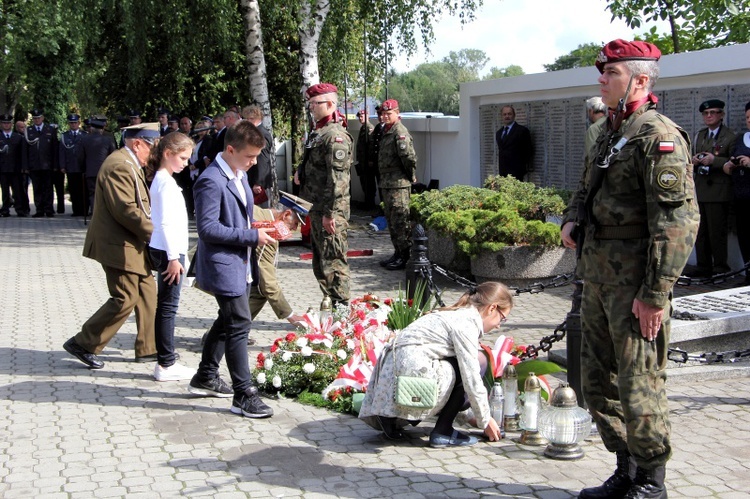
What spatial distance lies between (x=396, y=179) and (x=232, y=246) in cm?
632

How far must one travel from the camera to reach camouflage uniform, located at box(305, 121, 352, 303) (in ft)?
28.1

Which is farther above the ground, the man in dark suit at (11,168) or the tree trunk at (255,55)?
the tree trunk at (255,55)

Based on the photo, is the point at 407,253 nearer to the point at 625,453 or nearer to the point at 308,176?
the point at 308,176

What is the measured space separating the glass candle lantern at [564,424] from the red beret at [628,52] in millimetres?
1833

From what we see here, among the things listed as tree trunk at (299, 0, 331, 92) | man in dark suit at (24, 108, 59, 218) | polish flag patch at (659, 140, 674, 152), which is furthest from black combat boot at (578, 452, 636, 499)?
man in dark suit at (24, 108, 59, 218)

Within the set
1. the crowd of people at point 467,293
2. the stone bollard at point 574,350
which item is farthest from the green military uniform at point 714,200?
the stone bollard at point 574,350

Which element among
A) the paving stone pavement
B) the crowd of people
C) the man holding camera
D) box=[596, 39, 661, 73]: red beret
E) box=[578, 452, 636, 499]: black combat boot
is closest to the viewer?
the crowd of people

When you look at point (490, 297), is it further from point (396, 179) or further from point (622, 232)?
point (396, 179)

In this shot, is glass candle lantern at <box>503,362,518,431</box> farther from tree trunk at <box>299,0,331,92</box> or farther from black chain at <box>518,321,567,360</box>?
tree trunk at <box>299,0,331,92</box>

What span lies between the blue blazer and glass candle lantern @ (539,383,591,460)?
2.05 meters

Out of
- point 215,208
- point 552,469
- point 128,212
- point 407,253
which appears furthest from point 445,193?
point 552,469

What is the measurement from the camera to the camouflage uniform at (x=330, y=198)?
8.58 m

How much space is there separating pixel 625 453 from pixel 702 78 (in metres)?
8.20

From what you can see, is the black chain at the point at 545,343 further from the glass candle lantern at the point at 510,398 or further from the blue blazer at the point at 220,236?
the blue blazer at the point at 220,236
